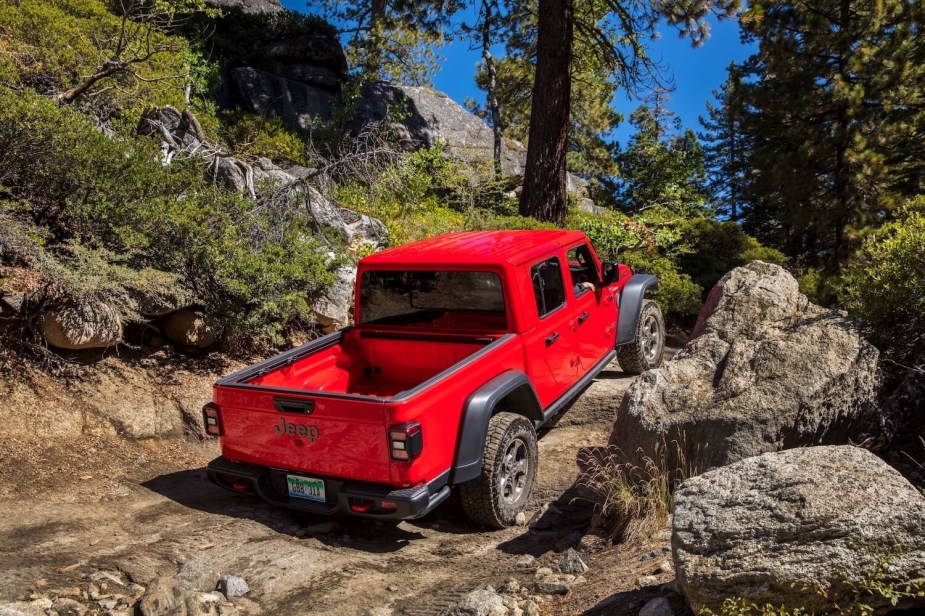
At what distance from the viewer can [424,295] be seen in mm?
5805

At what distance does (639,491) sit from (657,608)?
63.0 inches

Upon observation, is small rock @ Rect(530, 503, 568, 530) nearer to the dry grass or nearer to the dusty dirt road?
the dusty dirt road

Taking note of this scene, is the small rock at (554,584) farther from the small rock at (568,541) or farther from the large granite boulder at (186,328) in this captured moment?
the large granite boulder at (186,328)

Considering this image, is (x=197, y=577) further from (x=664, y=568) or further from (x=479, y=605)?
(x=664, y=568)

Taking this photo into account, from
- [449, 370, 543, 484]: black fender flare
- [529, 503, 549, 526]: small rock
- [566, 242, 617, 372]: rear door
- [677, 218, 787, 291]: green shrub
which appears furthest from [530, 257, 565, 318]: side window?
[677, 218, 787, 291]: green shrub

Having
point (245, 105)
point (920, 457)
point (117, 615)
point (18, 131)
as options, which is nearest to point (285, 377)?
point (117, 615)

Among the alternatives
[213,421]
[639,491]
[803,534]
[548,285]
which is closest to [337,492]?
[213,421]

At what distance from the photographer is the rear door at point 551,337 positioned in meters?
5.52

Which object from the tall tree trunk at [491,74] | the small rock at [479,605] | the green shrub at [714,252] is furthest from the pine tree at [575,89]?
the small rock at [479,605]

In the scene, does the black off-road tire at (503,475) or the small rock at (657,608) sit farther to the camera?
the black off-road tire at (503,475)

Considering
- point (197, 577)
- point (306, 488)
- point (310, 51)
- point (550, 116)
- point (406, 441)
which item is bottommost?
point (197, 577)

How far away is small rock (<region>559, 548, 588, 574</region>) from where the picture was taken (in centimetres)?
411

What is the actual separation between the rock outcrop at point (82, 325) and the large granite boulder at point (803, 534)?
5461mm

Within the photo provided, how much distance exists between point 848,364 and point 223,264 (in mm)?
5697
